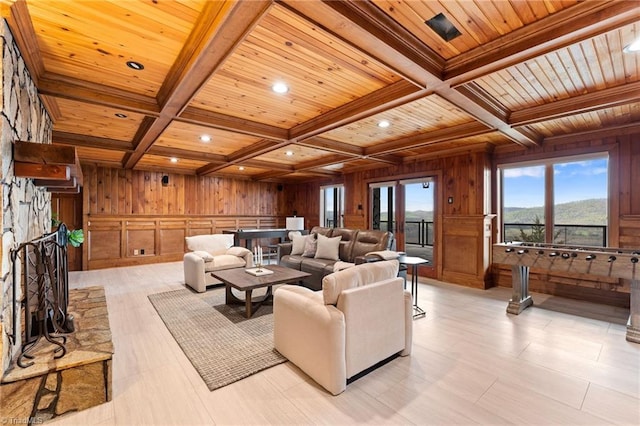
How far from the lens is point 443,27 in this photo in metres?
1.94

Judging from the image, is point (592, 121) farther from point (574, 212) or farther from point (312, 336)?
point (312, 336)

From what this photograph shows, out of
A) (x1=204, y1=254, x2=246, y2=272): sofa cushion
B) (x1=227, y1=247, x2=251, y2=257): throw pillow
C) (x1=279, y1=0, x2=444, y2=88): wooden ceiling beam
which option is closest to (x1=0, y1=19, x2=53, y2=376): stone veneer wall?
(x1=279, y1=0, x2=444, y2=88): wooden ceiling beam

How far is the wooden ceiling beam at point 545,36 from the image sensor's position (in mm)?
1668

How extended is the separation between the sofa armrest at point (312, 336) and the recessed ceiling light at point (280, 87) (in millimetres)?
1958

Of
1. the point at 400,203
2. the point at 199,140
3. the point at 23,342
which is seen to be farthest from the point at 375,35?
the point at 400,203

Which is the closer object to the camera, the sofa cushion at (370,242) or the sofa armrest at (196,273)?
the sofa armrest at (196,273)

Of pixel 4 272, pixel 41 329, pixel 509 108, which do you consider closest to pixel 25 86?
pixel 4 272

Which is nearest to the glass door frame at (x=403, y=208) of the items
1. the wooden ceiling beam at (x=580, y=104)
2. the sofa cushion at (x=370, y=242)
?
the sofa cushion at (x=370, y=242)

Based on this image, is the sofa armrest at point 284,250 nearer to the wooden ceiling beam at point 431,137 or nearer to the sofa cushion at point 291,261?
the sofa cushion at point 291,261

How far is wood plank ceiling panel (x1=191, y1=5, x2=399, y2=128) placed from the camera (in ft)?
6.46

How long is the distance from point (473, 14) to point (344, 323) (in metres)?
2.26

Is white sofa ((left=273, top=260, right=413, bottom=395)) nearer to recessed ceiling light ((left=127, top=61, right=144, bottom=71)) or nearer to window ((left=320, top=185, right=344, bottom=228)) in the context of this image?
recessed ceiling light ((left=127, top=61, right=144, bottom=71))

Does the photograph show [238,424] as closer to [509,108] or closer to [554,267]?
[554,267]

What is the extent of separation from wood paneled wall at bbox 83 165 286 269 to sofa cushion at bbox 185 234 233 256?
102 inches
